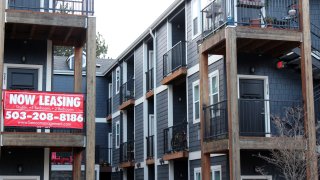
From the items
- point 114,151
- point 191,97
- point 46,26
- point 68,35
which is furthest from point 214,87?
point 114,151

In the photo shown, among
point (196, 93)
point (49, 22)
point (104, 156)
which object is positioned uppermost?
point (49, 22)

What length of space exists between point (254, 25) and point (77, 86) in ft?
20.6

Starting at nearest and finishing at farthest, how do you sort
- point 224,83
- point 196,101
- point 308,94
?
point 308,94, point 224,83, point 196,101

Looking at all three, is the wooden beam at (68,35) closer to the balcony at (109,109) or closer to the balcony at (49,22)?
the balcony at (49,22)

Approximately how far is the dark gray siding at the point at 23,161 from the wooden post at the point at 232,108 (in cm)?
665

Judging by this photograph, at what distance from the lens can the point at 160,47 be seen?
2739 cm

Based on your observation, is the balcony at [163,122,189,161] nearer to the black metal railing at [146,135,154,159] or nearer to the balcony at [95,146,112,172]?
the black metal railing at [146,135,154,159]

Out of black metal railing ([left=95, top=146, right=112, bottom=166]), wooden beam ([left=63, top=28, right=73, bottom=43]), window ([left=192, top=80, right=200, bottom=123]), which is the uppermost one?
wooden beam ([left=63, top=28, right=73, bottom=43])

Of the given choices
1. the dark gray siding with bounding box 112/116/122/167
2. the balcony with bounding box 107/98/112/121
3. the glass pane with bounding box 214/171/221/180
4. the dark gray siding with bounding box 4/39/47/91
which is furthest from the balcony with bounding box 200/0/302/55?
A: the balcony with bounding box 107/98/112/121

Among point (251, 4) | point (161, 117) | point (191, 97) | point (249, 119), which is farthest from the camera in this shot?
point (161, 117)

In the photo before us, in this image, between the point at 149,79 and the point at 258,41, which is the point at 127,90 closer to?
the point at 149,79

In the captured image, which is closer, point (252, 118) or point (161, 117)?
point (252, 118)

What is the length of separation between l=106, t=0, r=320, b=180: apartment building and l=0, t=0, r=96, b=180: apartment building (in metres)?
4.08

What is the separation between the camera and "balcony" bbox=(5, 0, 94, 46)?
58.9 ft
